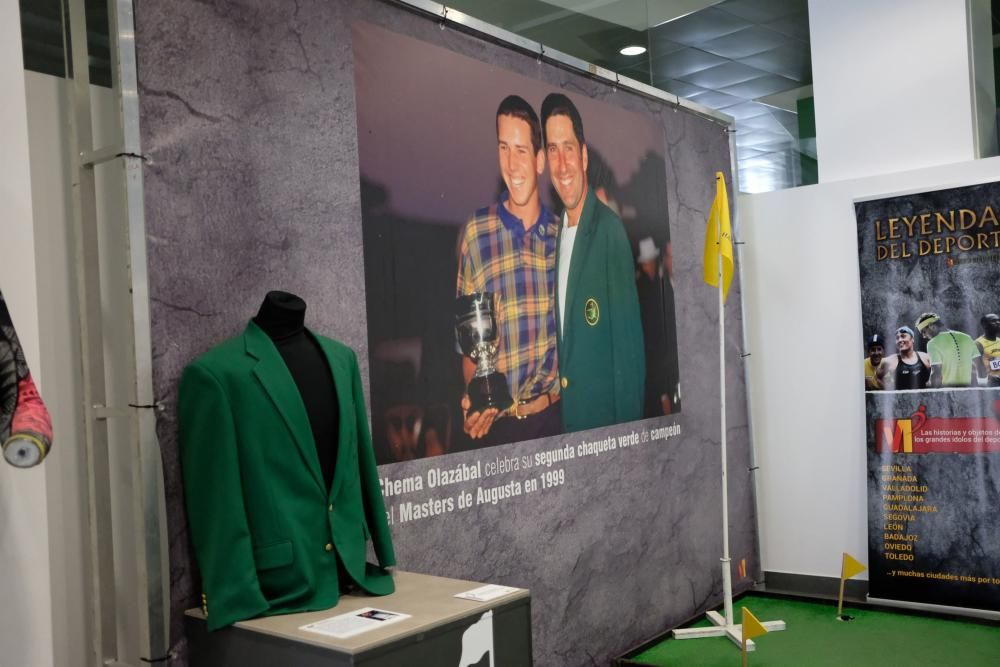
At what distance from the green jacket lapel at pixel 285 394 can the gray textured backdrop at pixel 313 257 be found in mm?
251

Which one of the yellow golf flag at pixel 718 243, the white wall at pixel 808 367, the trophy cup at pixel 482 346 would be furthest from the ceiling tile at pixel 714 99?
the trophy cup at pixel 482 346

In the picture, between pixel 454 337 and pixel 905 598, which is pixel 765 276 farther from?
pixel 454 337

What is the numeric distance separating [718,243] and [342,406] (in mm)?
2326

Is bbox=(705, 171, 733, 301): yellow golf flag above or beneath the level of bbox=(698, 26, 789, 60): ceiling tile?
beneath

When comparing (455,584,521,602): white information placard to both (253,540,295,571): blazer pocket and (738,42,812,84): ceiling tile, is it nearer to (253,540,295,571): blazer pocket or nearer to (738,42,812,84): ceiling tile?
(253,540,295,571): blazer pocket

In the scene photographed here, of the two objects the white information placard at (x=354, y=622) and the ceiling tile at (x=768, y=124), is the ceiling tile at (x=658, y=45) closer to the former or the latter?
the ceiling tile at (x=768, y=124)

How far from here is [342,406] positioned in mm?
2465

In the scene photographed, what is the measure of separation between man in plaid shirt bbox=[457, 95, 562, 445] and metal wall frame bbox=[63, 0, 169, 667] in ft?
4.09

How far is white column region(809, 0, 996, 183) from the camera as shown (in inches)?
186

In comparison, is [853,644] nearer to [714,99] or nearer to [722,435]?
[722,435]

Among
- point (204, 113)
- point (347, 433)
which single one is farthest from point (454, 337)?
point (204, 113)

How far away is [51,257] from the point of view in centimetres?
244

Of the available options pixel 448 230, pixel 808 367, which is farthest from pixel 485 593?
pixel 808 367

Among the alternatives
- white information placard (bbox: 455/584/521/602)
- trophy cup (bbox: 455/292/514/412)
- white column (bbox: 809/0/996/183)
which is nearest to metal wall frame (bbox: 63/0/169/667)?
white information placard (bbox: 455/584/521/602)
